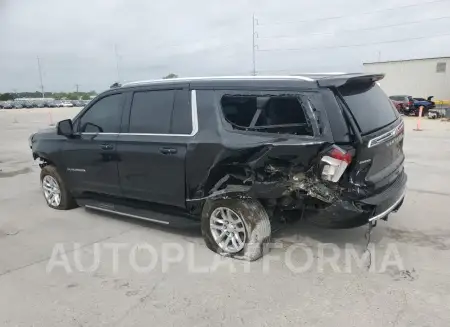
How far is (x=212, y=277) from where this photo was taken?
3934 mm

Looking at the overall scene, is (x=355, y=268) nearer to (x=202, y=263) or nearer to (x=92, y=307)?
(x=202, y=263)

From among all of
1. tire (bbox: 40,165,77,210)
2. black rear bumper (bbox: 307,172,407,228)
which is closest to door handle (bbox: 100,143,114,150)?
tire (bbox: 40,165,77,210)

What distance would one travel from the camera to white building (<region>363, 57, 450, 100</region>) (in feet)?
130

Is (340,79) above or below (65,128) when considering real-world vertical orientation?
above

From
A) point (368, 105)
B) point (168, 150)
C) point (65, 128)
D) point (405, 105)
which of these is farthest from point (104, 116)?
point (405, 105)

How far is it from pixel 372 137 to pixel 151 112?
8.20 feet

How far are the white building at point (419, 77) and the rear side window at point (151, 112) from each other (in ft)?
125

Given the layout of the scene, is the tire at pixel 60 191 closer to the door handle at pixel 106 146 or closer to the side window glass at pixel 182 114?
the door handle at pixel 106 146

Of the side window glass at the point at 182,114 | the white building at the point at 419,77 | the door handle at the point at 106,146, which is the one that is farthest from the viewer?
the white building at the point at 419,77

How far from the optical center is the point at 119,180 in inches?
204

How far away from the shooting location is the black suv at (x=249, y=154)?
12.5 feet

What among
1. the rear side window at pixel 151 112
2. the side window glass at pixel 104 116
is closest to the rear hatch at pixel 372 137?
the rear side window at pixel 151 112

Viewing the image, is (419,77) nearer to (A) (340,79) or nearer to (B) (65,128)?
(A) (340,79)

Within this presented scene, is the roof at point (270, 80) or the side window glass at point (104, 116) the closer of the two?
the roof at point (270, 80)
